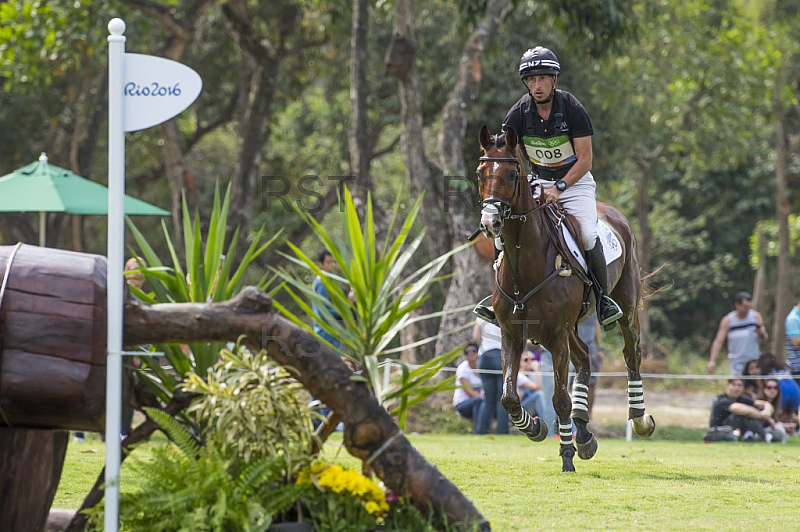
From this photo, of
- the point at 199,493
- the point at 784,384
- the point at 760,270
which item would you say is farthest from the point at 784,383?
the point at 760,270

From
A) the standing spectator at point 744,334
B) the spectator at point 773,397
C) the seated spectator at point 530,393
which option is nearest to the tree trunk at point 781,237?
the standing spectator at point 744,334

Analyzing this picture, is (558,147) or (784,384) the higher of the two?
(558,147)

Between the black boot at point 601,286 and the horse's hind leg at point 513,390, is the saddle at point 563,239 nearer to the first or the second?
the black boot at point 601,286

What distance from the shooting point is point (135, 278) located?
5.57 m

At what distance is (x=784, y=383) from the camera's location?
46.8 feet

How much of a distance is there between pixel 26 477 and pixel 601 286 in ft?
17.0

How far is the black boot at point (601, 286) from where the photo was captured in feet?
27.8

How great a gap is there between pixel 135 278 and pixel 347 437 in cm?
159

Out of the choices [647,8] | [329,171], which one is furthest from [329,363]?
[329,171]

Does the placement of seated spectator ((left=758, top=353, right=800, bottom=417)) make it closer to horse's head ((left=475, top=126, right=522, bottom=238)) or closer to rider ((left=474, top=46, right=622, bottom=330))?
rider ((left=474, top=46, right=622, bottom=330))

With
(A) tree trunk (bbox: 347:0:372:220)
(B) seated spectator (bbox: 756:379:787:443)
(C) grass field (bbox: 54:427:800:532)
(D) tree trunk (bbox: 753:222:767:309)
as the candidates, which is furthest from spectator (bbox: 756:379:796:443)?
(D) tree trunk (bbox: 753:222:767:309)

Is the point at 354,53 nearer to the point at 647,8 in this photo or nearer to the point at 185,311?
the point at 647,8

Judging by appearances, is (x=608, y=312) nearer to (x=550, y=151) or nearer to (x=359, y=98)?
(x=550, y=151)

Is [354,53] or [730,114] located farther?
[730,114]
